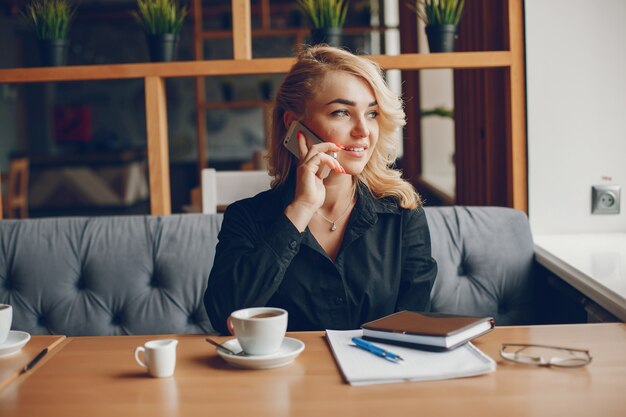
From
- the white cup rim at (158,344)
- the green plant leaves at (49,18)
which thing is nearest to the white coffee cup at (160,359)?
the white cup rim at (158,344)

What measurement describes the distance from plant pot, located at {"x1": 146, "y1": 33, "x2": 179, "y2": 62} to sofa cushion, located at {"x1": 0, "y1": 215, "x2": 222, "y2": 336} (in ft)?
1.99

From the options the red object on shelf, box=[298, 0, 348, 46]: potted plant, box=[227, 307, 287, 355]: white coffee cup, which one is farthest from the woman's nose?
the red object on shelf

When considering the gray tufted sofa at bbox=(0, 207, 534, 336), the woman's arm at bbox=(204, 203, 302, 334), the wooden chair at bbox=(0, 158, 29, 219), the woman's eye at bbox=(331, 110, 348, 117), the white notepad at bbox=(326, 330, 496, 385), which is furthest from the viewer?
the wooden chair at bbox=(0, 158, 29, 219)

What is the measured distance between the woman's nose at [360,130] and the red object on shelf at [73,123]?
32.3ft

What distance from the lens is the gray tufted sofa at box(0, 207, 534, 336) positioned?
2.21 meters

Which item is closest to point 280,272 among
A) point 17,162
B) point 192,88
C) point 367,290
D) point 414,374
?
point 367,290

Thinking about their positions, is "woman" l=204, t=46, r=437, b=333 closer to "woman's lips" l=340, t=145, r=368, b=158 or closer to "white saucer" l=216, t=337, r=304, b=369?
"woman's lips" l=340, t=145, r=368, b=158

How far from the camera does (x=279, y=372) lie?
1237mm

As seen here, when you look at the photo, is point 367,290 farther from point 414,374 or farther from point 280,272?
point 414,374

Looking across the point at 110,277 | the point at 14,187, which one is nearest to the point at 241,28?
the point at 110,277

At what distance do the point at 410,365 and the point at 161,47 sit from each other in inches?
66.2

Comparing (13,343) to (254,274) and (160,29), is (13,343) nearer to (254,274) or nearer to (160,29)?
(254,274)

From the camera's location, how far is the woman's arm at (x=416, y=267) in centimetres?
186

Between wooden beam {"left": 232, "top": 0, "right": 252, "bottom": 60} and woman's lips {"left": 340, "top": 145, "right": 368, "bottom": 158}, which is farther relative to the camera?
wooden beam {"left": 232, "top": 0, "right": 252, "bottom": 60}
